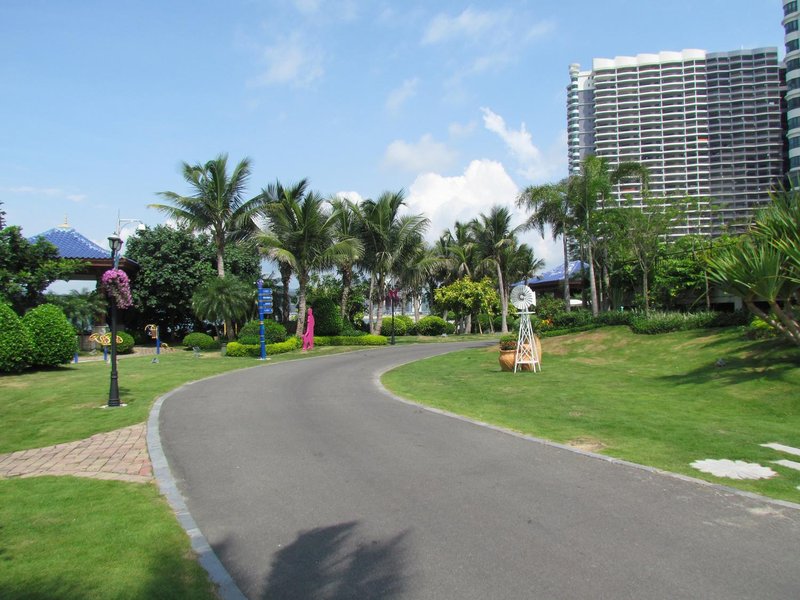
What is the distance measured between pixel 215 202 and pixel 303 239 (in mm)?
6299

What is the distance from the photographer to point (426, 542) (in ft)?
17.2

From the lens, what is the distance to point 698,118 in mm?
115875

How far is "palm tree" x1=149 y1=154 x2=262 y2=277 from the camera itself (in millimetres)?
35656

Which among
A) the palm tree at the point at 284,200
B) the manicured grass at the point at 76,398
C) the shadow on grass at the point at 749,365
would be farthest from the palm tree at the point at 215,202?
the shadow on grass at the point at 749,365

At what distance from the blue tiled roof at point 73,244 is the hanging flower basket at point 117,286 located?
2467 cm

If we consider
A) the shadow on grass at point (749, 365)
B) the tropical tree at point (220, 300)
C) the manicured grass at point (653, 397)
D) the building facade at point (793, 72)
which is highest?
the building facade at point (793, 72)

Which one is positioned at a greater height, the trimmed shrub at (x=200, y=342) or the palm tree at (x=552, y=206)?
the palm tree at (x=552, y=206)

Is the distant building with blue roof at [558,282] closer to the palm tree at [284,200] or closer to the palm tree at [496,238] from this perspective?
the palm tree at [496,238]

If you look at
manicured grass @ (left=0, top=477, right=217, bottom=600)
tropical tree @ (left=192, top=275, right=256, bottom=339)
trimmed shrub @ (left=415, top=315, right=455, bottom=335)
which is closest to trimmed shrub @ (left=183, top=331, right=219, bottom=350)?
tropical tree @ (left=192, top=275, right=256, bottom=339)

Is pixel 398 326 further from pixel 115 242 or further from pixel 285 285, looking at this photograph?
pixel 115 242

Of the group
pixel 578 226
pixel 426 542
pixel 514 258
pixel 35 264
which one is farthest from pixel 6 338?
pixel 514 258

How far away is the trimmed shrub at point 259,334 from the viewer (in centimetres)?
3106

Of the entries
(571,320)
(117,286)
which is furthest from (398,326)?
(117,286)

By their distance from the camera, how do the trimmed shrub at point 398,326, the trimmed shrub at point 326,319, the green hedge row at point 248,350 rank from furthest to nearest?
1. the trimmed shrub at point 398,326
2. the trimmed shrub at point 326,319
3. the green hedge row at point 248,350
